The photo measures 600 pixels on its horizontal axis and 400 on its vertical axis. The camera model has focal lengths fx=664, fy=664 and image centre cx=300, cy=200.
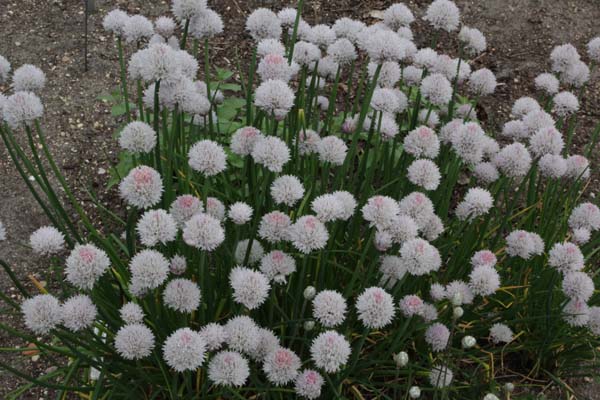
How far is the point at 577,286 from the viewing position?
7.48 feet

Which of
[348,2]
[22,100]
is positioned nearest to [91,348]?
[22,100]

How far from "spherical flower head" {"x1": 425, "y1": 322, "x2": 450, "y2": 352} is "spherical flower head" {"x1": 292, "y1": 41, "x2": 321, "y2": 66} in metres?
1.11

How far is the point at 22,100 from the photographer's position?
2.16 meters

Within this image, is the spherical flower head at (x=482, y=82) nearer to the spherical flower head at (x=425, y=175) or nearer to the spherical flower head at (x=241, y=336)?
the spherical flower head at (x=425, y=175)

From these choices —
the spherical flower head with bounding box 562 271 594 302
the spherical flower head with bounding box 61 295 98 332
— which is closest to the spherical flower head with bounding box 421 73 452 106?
the spherical flower head with bounding box 562 271 594 302

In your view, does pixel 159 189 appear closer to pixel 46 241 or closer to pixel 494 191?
pixel 46 241

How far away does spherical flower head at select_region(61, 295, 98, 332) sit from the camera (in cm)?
192

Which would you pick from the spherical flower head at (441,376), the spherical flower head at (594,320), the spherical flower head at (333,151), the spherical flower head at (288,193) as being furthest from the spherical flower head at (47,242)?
the spherical flower head at (594,320)

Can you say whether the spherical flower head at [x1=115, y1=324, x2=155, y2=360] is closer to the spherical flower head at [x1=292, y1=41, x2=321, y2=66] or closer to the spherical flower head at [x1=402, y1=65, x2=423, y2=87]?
the spherical flower head at [x1=292, y1=41, x2=321, y2=66]

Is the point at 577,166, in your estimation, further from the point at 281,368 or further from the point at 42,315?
the point at 42,315

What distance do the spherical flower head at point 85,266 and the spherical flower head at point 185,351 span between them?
31 centimetres

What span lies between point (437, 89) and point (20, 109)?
1.49m

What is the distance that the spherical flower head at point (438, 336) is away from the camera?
231cm

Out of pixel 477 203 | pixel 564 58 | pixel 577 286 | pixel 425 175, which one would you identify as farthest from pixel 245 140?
pixel 564 58
